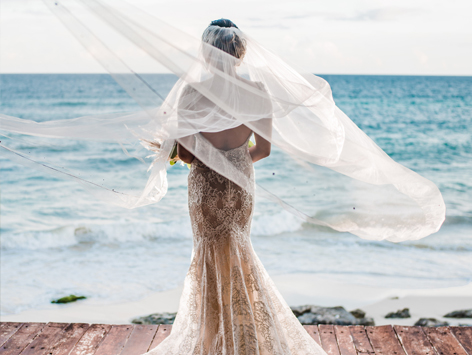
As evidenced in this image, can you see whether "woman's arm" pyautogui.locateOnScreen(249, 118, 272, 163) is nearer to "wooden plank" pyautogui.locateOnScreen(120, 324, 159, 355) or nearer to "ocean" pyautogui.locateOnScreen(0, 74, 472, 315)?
"ocean" pyautogui.locateOnScreen(0, 74, 472, 315)

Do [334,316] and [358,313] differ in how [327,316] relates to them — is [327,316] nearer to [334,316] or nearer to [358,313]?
[334,316]

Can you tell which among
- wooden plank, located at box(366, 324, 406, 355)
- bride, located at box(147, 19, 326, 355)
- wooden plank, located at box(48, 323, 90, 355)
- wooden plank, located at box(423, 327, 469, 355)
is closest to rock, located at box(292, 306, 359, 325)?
wooden plank, located at box(366, 324, 406, 355)

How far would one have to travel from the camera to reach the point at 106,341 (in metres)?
2.81

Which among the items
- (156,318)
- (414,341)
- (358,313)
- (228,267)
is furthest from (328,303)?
(228,267)

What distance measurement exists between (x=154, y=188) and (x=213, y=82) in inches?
27.8

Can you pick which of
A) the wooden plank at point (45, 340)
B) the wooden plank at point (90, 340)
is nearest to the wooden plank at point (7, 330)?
the wooden plank at point (45, 340)

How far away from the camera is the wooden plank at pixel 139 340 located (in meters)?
2.68

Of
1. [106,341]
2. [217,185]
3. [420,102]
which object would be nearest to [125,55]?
[217,185]

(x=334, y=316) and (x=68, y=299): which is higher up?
(x=334, y=316)

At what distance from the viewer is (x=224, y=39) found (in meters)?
1.89

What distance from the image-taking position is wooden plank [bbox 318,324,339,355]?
8.70ft

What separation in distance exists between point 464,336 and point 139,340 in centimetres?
197

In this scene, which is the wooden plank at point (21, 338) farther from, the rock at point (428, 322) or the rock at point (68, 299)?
the rock at point (428, 322)

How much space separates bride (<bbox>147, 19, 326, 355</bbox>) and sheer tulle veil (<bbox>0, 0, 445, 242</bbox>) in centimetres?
11
